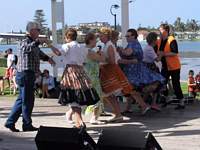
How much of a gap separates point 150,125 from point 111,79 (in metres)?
1.05

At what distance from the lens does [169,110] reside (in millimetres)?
11828

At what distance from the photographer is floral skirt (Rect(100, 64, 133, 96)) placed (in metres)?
10.2

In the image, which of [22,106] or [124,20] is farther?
[124,20]

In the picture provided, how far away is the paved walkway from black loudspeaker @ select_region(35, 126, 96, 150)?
163 cm

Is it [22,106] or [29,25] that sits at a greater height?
[29,25]

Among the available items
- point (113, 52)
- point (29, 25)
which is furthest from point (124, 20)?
point (29, 25)

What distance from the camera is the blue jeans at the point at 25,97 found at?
9.23 metres

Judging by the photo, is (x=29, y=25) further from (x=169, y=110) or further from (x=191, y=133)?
(x=169, y=110)

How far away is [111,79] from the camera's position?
10.2 meters

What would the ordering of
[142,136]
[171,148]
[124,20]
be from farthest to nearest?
[124,20] → [171,148] → [142,136]

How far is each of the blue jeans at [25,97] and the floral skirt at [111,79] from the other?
1.42 meters

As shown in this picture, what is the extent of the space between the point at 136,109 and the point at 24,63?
3591 millimetres

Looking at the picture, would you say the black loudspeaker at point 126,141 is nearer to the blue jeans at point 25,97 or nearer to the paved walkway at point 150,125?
the paved walkway at point 150,125

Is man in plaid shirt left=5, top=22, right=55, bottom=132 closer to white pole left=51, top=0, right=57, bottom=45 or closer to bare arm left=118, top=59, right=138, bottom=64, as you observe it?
bare arm left=118, top=59, right=138, bottom=64
